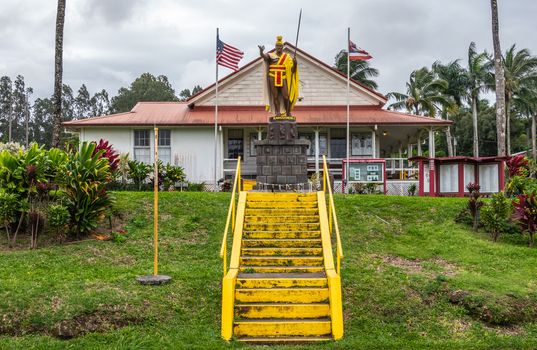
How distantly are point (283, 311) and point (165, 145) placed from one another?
17.3 metres

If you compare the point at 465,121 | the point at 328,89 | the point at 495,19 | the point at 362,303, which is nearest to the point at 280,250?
the point at 362,303

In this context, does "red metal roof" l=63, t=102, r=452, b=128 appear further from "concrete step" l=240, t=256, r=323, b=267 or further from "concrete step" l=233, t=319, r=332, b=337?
"concrete step" l=233, t=319, r=332, b=337

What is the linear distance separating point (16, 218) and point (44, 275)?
3.39 meters

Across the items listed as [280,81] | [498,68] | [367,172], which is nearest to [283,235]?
[280,81]

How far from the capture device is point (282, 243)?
448 inches

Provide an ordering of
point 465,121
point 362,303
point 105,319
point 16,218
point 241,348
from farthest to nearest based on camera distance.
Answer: point 465,121 → point 16,218 → point 362,303 → point 105,319 → point 241,348

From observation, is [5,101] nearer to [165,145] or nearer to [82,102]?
[82,102]

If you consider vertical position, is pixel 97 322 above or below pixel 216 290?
below

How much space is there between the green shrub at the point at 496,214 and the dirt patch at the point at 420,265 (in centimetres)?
238

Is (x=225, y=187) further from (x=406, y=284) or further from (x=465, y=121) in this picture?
(x=465, y=121)

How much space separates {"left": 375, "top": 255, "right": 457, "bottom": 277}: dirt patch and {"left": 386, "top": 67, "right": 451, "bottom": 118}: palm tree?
3339 cm

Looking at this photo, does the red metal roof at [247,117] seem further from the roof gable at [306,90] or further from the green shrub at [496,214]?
the green shrub at [496,214]

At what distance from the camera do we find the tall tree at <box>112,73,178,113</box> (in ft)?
217

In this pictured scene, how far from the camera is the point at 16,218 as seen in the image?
1339 centimetres
